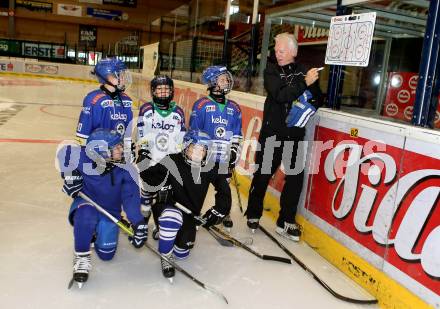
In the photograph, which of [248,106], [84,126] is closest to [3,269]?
[84,126]

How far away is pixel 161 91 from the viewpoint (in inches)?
121

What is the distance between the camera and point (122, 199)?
2.62 m

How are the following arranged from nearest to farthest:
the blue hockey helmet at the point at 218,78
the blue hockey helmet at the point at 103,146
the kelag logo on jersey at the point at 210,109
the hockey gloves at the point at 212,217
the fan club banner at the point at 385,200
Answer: the fan club banner at the point at 385,200 < the blue hockey helmet at the point at 103,146 < the hockey gloves at the point at 212,217 < the blue hockey helmet at the point at 218,78 < the kelag logo on jersey at the point at 210,109

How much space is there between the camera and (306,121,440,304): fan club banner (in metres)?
2.25

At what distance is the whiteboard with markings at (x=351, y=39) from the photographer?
2855 millimetres

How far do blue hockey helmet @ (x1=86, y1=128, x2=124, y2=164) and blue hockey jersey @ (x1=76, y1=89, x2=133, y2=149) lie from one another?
1.50 feet

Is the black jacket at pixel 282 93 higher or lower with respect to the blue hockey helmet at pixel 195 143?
higher

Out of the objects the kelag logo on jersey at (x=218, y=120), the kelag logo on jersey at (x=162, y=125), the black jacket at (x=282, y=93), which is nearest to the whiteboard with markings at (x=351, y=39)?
the black jacket at (x=282, y=93)

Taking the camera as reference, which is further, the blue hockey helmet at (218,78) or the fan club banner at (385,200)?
the blue hockey helmet at (218,78)

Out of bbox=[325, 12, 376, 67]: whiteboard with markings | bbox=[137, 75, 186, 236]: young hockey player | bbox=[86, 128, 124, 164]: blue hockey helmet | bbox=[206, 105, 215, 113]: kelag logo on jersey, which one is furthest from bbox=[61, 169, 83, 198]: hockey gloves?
bbox=[325, 12, 376, 67]: whiteboard with markings

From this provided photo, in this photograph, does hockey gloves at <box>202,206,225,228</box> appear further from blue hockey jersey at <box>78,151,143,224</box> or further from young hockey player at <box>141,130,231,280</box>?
blue hockey jersey at <box>78,151,143,224</box>

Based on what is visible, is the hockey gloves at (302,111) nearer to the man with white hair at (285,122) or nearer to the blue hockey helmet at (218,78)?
the man with white hair at (285,122)

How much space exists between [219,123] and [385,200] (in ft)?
4.26

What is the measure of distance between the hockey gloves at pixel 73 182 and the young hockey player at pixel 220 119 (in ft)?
3.34
